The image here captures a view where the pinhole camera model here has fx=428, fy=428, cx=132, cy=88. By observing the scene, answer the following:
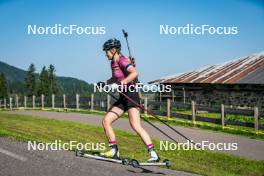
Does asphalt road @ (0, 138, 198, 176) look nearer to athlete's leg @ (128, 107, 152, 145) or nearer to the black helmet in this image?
athlete's leg @ (128, 107, 152, 145)

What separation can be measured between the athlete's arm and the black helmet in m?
0.53

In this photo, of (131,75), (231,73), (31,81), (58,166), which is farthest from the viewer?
→ (31,81)

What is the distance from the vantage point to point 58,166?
6.97 meters

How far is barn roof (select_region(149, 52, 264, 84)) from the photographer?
29.9 meters

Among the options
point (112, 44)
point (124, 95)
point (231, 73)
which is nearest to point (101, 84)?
point (124, 95)

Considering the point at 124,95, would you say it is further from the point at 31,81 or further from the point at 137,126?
the point at 31,81

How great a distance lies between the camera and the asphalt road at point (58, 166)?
6.45 m

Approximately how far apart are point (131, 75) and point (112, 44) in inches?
28.6

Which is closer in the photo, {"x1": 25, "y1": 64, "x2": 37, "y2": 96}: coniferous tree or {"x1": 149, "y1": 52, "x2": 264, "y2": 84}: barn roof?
{"x1": 149, "y1": 52, "x2": 264, "y2": 84}: barn roof

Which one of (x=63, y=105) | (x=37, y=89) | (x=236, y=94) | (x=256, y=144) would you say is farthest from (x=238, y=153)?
(x=37, y=89)

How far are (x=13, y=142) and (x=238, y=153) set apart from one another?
215 inches

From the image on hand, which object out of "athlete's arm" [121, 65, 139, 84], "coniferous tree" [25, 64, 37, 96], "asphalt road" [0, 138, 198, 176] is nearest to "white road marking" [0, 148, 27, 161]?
"asphalt road" [0, 138, 198, 176]

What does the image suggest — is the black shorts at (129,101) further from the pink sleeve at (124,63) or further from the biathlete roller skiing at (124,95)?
the pink sleeve at (124,63)

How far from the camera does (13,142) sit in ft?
33.2
